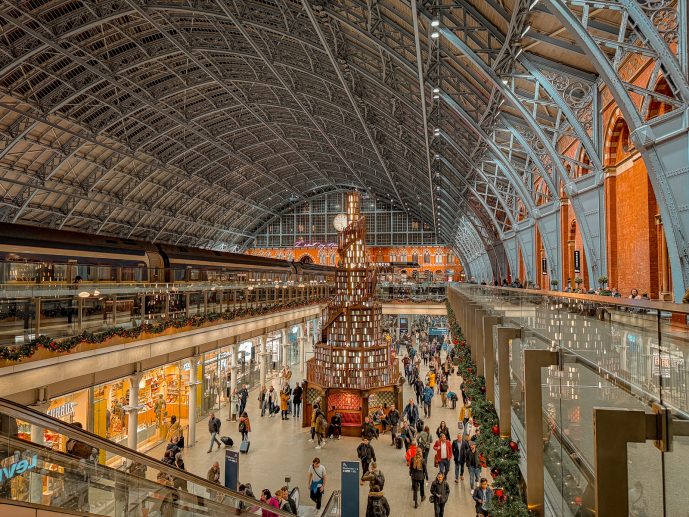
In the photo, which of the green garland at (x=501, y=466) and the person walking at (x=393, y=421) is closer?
the green garland at (x=501, y=466)

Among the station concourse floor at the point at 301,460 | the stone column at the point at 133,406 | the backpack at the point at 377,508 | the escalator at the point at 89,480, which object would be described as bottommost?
the station concourse floor at the point at 301,460

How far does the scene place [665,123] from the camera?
388 inches

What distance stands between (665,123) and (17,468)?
38.1 ft

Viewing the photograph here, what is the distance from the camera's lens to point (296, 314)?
102 ft

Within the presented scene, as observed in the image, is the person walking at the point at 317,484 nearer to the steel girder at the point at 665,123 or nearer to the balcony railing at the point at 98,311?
the balcony railing at the point at 98,311

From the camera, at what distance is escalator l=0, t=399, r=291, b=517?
4027 mm

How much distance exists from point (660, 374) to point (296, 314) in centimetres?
2914

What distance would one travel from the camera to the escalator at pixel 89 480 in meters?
4.03

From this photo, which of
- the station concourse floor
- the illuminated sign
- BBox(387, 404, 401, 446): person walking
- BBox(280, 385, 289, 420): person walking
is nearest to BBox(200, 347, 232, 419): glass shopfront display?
the station concourse floor

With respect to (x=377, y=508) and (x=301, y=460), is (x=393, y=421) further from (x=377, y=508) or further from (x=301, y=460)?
(x=377, y=508)

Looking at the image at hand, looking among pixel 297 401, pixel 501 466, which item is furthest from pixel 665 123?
pixel 297 401

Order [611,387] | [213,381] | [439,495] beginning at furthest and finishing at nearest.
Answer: [213,381]
[439,495]
[611,387]

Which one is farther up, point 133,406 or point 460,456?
point 133,406

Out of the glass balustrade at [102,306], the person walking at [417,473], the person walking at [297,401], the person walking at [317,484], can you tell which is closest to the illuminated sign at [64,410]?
the glass balustrade at [102,306]
